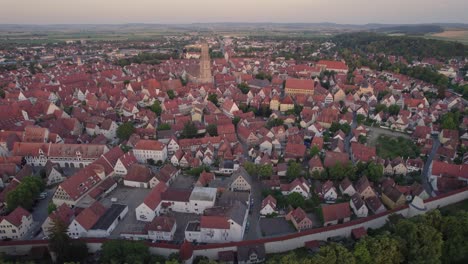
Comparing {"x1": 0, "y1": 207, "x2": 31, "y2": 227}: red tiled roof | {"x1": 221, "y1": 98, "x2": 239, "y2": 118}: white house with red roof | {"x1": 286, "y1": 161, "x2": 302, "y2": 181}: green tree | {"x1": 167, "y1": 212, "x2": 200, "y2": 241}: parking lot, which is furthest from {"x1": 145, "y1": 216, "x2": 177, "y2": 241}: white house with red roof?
{"x1": 221, "y1": 98, "x2": 239, "y2": 118}: white house with red roof

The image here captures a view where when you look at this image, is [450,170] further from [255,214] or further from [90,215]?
[90,215]

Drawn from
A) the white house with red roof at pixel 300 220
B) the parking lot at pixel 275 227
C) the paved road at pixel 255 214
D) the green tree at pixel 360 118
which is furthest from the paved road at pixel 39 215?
the green tree at pixel 360 118

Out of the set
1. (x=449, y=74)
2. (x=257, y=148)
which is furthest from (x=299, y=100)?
(x=449, y=74)

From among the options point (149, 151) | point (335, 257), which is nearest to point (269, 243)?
point (335, 257)

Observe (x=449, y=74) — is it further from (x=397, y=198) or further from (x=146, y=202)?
(x=146, y=202)

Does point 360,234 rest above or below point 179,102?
below

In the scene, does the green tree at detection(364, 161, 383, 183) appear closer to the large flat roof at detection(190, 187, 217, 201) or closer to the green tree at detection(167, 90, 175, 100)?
the large flat roof at detection(190, 187, 217, 201)

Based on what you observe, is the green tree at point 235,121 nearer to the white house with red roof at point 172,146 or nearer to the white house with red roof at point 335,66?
the white house with red roof at point 172,146
